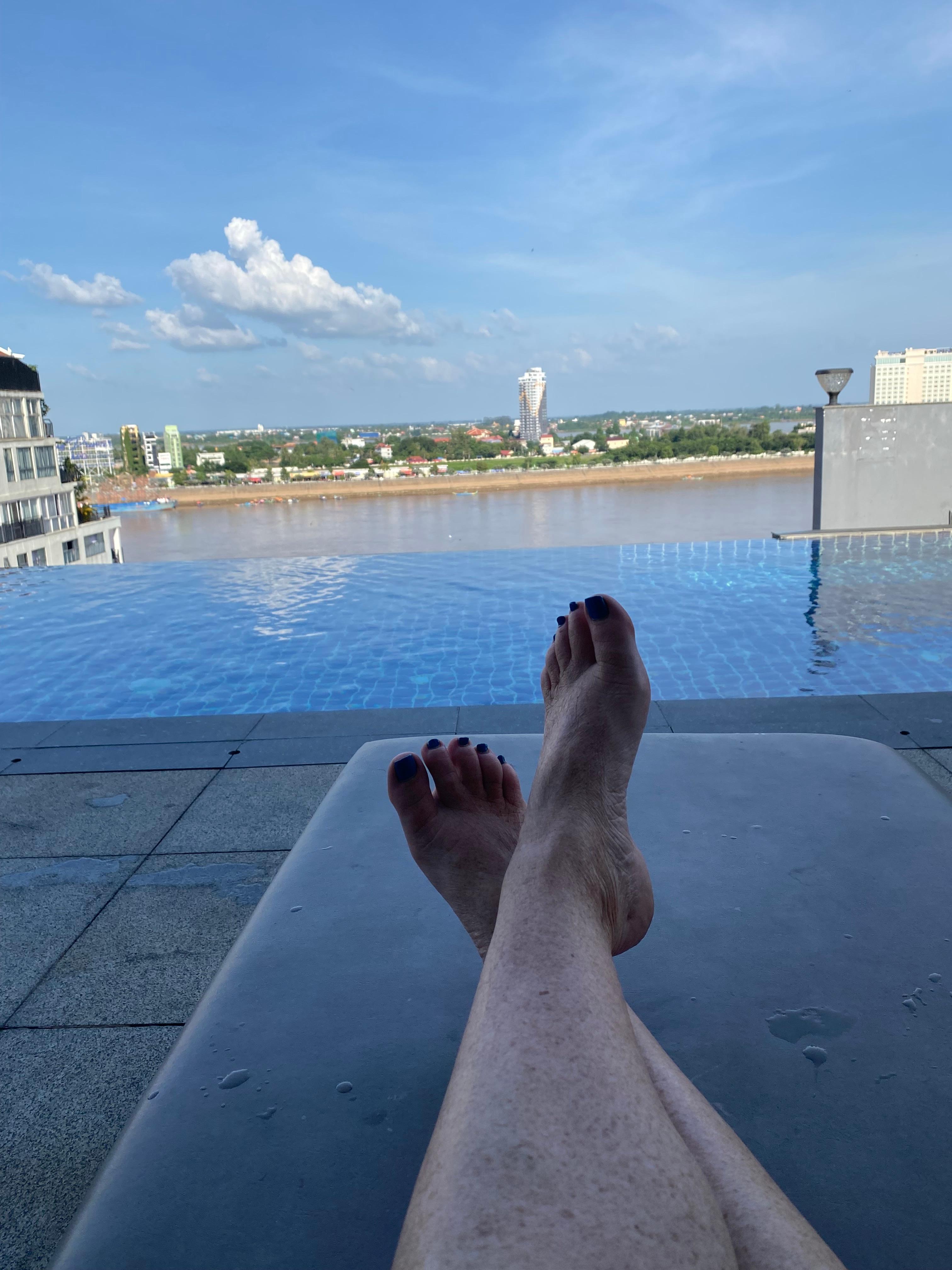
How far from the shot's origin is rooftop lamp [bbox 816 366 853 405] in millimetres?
8781

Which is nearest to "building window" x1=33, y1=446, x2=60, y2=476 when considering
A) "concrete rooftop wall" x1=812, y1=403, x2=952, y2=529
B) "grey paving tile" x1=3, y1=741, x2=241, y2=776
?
"concrete rooftop wall" x1=812, y1=403, x2=952, y2=529

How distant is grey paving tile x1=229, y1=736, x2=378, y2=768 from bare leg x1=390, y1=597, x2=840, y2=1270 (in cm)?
127

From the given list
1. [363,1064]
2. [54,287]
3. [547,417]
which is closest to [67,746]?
[363,1064]

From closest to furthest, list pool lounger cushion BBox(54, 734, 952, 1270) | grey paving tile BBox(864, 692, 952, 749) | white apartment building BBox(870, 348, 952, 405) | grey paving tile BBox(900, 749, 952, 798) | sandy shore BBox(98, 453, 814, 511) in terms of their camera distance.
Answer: pool lounger cushion BBox(54, 734, 952, 1270) < grey paving tile BBox(900, 749, 952, 798) < grey paving tile BBox(864, 692, 952, 749) < white apartment building BBox(870, 348, 952, 405) < sandy shore BBox(98, 453, 814, 511)

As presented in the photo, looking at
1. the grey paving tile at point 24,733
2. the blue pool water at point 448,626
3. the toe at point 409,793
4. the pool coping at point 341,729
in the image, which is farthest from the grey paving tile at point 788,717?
the grey paving tile at point 24,733

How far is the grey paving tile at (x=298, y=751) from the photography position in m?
2.39

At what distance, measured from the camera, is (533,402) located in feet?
259

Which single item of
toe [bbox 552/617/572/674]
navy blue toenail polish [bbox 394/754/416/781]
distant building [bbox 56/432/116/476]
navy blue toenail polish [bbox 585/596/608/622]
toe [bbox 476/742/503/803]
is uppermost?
distant building [bbox 56/432/116/476]

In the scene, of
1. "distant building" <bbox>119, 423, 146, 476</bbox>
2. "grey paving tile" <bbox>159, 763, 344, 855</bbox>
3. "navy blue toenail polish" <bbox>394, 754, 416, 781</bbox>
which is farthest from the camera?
"distant building" <bbox>119, 423, 146, 476</bbox>

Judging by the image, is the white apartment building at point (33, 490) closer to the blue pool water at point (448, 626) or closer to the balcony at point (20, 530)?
the balcony at point (20, 530)

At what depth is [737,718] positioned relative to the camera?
2.59 m

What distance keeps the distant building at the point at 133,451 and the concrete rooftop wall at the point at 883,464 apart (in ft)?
179

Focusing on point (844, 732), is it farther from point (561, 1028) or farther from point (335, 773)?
point (561, 1028)

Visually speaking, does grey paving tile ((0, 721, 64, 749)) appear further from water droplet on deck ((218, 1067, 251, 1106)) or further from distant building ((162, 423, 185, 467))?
distant building ((162, 423, 185, 467))
